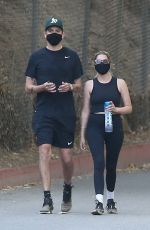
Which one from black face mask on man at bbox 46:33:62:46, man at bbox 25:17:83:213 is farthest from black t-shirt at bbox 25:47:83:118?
black face mask on man at bbox 46:33:62:46

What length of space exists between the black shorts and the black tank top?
0.32m

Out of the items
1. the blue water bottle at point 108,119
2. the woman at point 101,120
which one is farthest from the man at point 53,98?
the blue water bottle at point 108,119

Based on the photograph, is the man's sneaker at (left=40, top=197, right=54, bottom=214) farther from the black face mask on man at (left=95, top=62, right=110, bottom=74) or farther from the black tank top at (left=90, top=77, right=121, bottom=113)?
the black face mask on man at (left=95, top=62, right=110, bottom=74)

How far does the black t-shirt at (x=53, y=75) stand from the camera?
9414mm

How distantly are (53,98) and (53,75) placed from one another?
0.84 ft

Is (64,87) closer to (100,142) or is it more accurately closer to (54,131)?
(54,131)

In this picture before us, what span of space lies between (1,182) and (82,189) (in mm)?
1229

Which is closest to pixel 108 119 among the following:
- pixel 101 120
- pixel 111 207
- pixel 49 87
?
pixel 101 120

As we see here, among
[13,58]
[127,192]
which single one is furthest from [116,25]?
[127,192]

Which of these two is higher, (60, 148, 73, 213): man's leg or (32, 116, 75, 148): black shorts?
(32, 116, 75, 148): black shorts

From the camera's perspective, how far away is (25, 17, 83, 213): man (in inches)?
368

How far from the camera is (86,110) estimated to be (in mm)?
9594

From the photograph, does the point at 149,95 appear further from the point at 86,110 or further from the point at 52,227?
the point at 52,227

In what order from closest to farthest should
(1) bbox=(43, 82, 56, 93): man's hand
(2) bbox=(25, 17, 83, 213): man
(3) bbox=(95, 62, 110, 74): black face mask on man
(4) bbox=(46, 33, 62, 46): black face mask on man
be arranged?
1. (1) bbox=(43, 82, 56, 93): man's hand
2. (2) bbox=(25, 17, 83, 213): man
3. (4) bbox=(46, 33, 62, 46): black face mask on man
4. (3) bbox=(95, 62, 110, 74): black face mask on man
